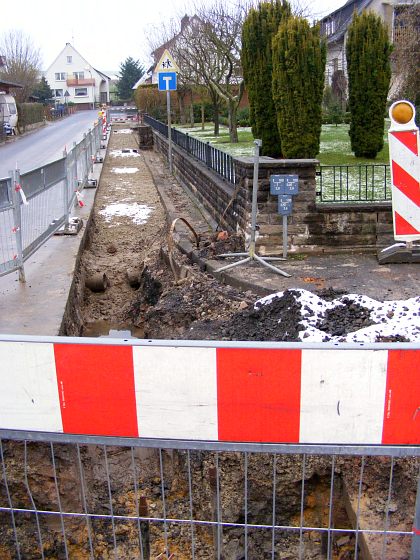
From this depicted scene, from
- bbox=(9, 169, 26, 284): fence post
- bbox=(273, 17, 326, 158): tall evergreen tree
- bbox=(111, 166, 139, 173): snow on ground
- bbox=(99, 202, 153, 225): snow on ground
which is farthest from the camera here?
bbox=(111, 166, 139, 173): snow on ground

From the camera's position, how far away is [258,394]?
8.25 ft

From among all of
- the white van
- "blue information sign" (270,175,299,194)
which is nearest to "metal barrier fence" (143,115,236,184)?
"blue information sign" (270,175,299,194)

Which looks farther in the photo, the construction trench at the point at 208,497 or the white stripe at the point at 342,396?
the construction trench at the point at 208,497

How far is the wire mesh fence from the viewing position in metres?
3.47

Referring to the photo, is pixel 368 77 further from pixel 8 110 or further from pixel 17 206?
pixel 8 110

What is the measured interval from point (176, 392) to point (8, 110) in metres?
51.2

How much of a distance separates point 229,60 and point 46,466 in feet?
73.7

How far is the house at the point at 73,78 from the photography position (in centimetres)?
10881

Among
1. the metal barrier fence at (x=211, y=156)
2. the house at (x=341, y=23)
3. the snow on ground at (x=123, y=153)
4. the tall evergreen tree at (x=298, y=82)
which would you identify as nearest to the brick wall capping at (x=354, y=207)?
the metal barrier fence at (x=211, y=156)

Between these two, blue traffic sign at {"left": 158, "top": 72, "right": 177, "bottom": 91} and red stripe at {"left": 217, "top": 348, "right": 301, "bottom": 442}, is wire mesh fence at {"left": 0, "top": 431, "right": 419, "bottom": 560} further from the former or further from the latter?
blue traffic sign at {"left": 158, "top": 72, "right": 177, "bottom": 91}

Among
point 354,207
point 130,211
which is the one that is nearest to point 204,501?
point 354,207

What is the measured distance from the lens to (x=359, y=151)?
12695 mm

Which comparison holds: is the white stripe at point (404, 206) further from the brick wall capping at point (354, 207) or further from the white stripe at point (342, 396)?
the white stripe at point (342, 396)

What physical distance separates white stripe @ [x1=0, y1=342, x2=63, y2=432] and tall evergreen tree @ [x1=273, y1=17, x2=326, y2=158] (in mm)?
8576
